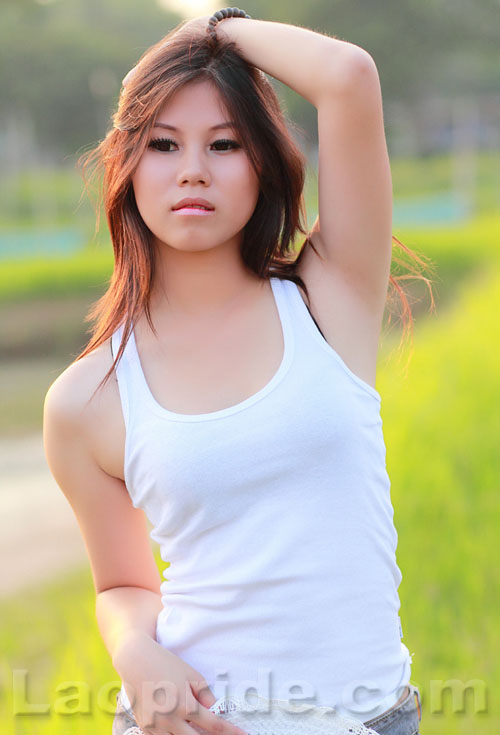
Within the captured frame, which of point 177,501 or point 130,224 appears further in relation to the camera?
point 130,224

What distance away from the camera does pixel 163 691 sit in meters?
1.03

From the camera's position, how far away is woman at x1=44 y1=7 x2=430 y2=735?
102cm

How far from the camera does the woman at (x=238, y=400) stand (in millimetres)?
1018

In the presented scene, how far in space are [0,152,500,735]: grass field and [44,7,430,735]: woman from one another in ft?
1.59

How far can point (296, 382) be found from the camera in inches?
40.8

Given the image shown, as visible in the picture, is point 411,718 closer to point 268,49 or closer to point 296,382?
point 296,382

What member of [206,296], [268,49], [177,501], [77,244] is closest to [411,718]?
[177,501]

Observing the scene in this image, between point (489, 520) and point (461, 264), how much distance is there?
10.3 m

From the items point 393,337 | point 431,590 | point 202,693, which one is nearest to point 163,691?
point 202,693

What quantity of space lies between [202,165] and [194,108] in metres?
0.07

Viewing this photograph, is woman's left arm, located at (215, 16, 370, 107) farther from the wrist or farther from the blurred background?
the wrist

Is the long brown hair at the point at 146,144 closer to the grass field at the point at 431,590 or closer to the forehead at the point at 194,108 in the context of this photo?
the forehead at the point at 194,108

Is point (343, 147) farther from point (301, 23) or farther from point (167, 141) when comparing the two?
point (301, 23)

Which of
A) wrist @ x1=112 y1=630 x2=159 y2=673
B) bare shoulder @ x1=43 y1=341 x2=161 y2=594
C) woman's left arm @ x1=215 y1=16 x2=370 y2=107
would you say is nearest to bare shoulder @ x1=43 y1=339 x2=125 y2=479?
bare shoulder @ x1=43 y1=341 x2=161 y2=594
